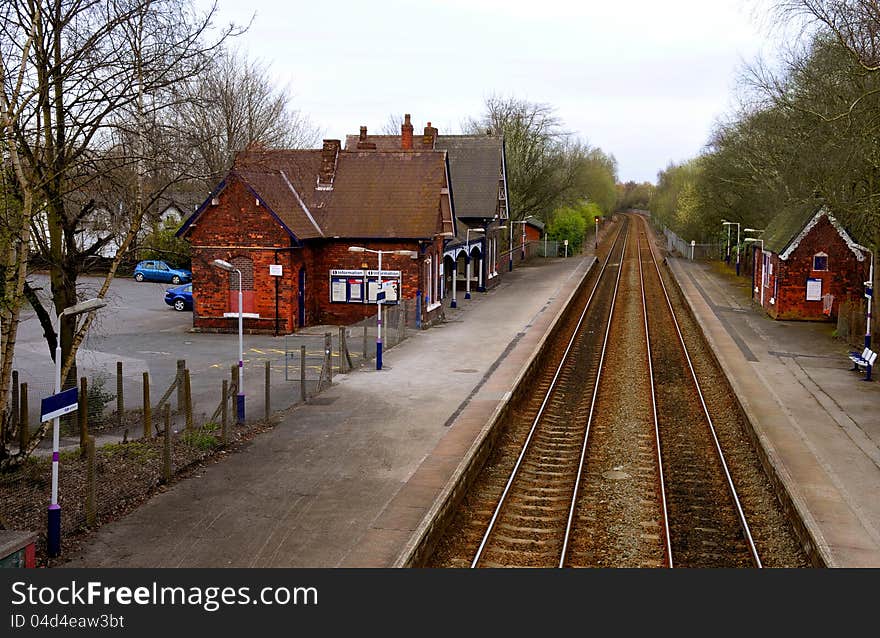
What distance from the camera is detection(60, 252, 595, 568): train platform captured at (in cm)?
1097

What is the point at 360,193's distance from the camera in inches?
1375

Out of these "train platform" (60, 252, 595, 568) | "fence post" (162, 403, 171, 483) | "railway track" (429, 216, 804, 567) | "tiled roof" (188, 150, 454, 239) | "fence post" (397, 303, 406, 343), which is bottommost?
"railway track" (429, 216, 804, 567)

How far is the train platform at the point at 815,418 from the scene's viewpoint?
12367 mm

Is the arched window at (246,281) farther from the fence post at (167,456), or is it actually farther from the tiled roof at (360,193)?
the fence post at (167,456)

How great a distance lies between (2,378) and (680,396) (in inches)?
632

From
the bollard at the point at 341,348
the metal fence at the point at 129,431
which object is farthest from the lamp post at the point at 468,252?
the bollard at the point at 341,348

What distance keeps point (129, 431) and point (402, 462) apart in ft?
19.3

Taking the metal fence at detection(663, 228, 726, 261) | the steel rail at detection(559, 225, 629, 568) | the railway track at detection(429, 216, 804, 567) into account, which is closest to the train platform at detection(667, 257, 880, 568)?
the railway track at detection(429, 216, 804, 567)

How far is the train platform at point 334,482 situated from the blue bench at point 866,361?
8753 millimetres

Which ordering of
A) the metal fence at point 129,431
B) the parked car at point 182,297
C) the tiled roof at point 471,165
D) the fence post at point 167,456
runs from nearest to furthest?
the metal fence at point 129,431 < the fence post at point 167,456 < the parked car at point 182,297 < the tiled roof at point 471,165

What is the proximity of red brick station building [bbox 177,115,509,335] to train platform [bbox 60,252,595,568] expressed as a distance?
320 inches

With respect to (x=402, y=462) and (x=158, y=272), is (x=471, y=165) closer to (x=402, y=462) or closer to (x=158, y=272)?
(x=158, y=272)

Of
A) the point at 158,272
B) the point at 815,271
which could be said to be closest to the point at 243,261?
the point at 158,272

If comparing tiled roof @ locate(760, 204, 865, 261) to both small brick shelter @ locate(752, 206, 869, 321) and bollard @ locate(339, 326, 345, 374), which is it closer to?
small brick shelter @ locate(752, 206, 869, 321)
